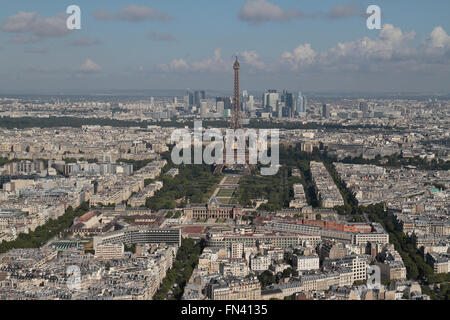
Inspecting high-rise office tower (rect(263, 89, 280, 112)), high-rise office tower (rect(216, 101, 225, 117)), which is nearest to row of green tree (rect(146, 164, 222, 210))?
high-rise office tower (rect(216, 101, 225, 117))

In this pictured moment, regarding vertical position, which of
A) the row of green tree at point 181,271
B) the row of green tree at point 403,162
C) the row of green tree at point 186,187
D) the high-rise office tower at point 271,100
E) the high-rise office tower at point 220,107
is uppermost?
the high-rise office tower at point 271,100

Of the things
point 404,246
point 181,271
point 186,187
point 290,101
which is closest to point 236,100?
point 186,187

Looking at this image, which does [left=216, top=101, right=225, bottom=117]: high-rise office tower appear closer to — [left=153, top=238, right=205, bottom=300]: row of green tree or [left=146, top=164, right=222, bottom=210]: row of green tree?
[left=146, top=164, right=222, bottom=210]: row of green tree

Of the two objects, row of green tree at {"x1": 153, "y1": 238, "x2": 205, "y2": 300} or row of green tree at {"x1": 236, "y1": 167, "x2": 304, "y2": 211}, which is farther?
row of green tree at {"x1": 236, "y1": 167, "x2": 304, "y2": 211}

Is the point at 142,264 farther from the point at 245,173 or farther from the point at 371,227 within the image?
the point at 245,173

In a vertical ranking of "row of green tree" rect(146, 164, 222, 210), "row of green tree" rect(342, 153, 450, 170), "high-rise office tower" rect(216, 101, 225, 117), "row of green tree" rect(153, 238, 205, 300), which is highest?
"high-rise office tower" rect(216, 101, 225, 117)

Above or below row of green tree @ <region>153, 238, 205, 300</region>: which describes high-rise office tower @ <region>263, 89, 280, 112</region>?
above

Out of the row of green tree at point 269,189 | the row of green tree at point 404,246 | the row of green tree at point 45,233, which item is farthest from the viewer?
the row of green tree at point 269,189

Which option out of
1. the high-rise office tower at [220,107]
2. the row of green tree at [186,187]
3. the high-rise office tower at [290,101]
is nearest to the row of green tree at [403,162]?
the row of green tree at [186,187]

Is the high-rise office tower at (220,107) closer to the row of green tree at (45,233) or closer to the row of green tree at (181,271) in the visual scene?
the row of green tree at (45,233)

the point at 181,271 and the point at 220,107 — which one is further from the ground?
the point at 220,107

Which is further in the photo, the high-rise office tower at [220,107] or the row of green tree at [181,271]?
the high-rise office tower at [220,107]

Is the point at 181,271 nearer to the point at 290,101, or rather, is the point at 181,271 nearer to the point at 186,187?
the point at 186,187
